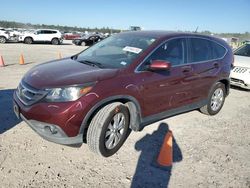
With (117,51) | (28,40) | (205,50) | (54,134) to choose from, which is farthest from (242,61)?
(28,40)

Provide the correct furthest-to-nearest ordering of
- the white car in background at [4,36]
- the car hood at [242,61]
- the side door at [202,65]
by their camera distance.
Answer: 1. the white car in background at [4,36]
2. the car hood at [242,61]
3. the side door at [202,65]

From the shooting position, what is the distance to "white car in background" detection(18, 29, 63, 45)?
27.9 metres

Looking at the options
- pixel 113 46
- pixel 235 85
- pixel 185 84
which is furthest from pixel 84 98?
pixel 235 85

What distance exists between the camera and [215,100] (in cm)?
604

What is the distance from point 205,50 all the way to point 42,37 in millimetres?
25843

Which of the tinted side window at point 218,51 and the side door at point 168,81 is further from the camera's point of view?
the tinted side window at point 218,51

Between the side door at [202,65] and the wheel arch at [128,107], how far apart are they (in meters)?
1.54

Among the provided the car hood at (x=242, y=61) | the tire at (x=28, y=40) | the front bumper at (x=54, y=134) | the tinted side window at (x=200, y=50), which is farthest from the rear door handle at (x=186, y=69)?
the tire at (x=28, y=40)

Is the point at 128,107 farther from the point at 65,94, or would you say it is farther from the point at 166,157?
the point at 65,94

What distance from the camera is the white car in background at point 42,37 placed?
2794cm

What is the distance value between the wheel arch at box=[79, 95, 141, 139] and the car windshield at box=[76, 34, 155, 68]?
53 centimetres

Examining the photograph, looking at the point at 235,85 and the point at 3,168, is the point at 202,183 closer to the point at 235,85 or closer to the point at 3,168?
the point at 3,168

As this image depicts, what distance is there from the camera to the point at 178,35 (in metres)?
4.90

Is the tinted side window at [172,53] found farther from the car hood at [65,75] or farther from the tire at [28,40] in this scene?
the tire at [28,40]
